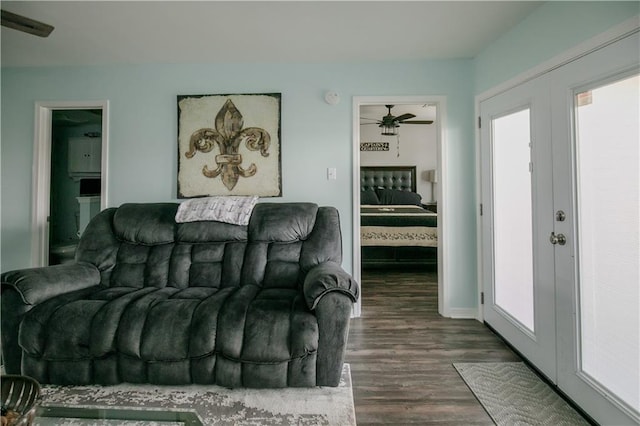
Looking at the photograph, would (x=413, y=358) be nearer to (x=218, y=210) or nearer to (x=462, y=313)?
(x=462, y=313)

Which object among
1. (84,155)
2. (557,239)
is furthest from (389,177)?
(84,155)

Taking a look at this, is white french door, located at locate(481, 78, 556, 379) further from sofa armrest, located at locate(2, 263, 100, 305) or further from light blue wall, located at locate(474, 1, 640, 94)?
sofa armrest, located at locate(2, 263, 100, 305)

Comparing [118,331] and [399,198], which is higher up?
[399,198]

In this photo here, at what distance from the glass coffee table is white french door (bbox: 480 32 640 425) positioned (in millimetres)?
1863

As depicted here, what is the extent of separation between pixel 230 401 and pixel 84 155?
413 cm

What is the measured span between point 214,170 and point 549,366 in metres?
2.95

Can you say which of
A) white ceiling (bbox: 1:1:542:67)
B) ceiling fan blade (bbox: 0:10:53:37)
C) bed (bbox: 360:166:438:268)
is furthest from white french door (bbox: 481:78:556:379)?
ceiling fan blade (bbox: 0:10:53:37)

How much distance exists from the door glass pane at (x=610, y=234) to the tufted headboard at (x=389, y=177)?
16.8 ft

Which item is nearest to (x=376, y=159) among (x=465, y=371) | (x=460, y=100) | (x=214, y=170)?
(x=460, y=100)

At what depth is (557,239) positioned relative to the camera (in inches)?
71.2

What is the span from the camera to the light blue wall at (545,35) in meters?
1.52

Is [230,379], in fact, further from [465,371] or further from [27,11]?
[27,11]

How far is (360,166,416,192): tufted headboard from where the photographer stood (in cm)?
679

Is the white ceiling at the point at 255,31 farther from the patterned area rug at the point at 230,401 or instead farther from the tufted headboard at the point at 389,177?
the tufted headboard at the point at 389,177
